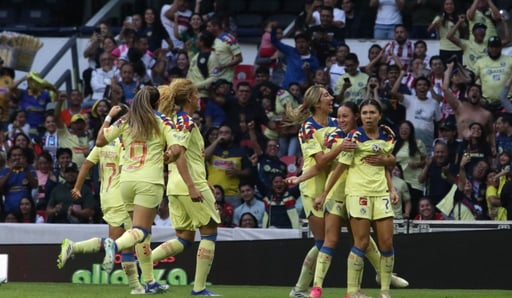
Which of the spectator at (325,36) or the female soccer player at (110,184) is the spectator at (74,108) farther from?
the female soccer player at (110,184)

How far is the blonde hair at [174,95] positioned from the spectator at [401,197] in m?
5.72

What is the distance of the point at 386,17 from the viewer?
23.0 meters

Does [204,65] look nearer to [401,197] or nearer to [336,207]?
[401,197]

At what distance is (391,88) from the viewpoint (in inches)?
818

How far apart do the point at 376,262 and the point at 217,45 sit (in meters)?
9.27

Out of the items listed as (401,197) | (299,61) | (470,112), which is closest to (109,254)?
(401,197)

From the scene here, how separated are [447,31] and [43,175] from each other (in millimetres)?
7242

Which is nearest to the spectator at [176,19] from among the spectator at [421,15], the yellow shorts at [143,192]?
the spectator at [421,15]

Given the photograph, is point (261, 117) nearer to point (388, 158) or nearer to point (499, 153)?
point (499, 153)

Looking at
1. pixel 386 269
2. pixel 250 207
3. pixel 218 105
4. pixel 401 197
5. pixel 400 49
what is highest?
pixel 400 49

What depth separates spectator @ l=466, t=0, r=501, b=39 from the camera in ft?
71.4

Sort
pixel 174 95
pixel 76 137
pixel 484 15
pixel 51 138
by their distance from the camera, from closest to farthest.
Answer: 1. pixel 174 95
2. pixel 76 137
3. pixel 51 138
4. pixel 484 15

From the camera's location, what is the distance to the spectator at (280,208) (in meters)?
19.1

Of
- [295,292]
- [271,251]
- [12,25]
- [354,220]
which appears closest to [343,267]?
[271,251]
